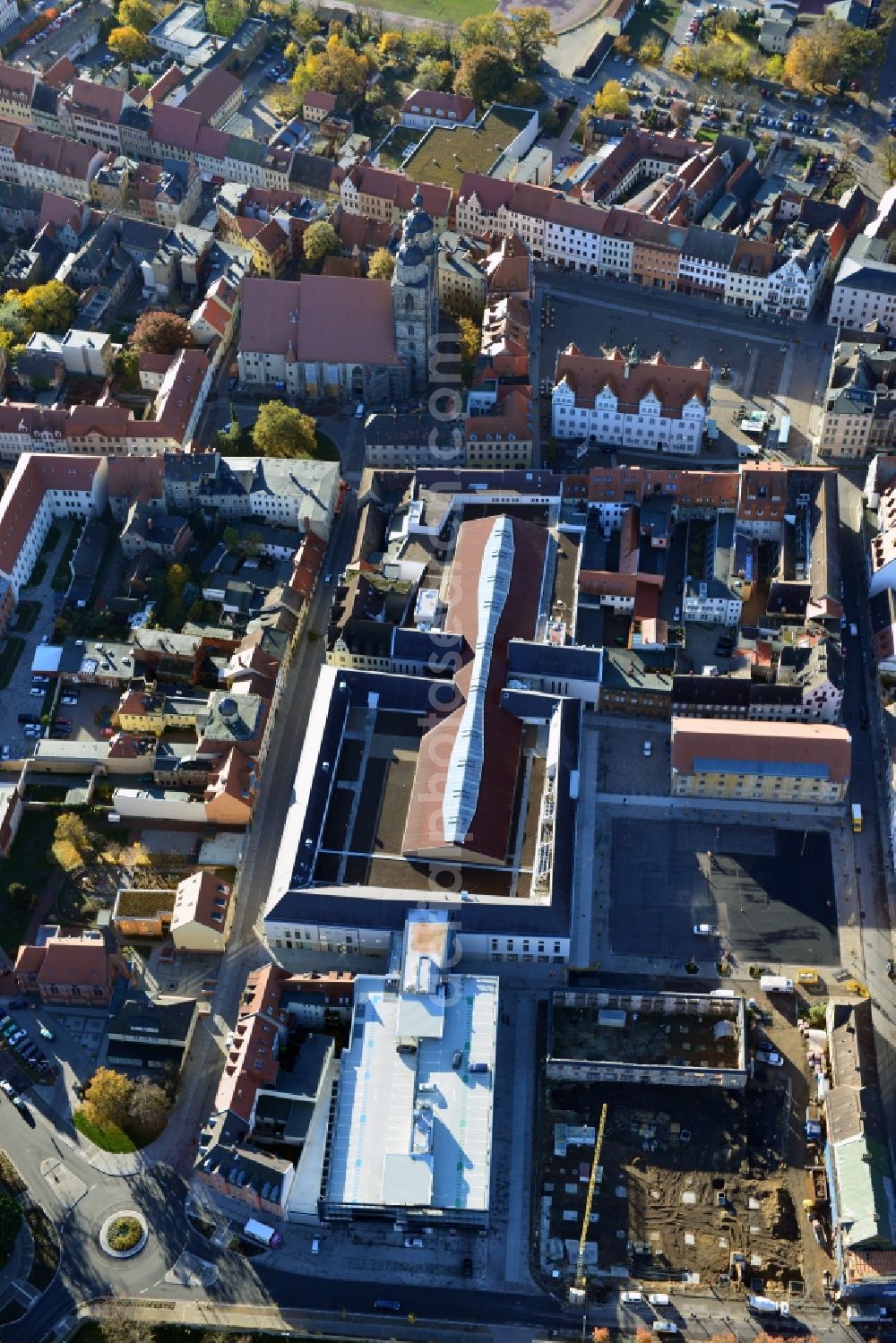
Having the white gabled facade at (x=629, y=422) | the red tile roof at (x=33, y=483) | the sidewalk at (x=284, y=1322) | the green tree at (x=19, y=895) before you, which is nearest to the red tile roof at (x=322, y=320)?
the white gabled facade at (x=629, y=422)

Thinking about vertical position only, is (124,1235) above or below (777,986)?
below

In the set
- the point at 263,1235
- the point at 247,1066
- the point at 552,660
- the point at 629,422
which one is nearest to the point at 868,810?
the point at 552,660

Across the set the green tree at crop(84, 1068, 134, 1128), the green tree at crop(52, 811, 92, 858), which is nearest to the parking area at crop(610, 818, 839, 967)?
the green tree at crop(84, 1068, 134, 1128)

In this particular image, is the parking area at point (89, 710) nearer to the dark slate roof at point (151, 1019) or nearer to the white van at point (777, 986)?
the dark slate roof at point (151, 1019)

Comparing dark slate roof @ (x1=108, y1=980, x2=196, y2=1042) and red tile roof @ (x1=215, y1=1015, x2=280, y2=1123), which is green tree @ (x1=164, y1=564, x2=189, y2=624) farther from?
red tile roof @ (x1=215, y1=1015, x2=280, y2=1123)

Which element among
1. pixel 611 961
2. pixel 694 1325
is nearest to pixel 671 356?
pixel 611 961

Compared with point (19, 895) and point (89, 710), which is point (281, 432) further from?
point (19, 895)
